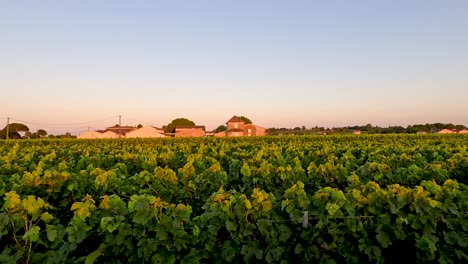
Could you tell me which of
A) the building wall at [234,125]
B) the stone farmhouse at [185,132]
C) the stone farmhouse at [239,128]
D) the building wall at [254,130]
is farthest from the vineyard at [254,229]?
the building wall at [254,130]

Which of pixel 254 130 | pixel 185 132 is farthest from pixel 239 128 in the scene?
pixel 185 132

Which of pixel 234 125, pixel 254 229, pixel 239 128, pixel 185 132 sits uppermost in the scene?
pixel 234 125

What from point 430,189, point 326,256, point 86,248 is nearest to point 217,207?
point 326,256

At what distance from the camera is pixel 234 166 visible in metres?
8.02

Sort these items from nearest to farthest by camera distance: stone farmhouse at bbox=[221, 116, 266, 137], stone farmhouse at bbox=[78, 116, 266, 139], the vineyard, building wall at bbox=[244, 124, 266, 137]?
the vineyard → stone farmhouse at bbox=[78, 116, 266, 139] → stone farmhouse at bbox=[221, 116, 266, 137] → building wall at bbox=[244, 124, 266, 137]

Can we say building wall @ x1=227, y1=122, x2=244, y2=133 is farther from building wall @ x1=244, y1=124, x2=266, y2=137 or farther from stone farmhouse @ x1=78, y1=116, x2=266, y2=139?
building wall @ x1=244, y1=124, x2=266, y2=137

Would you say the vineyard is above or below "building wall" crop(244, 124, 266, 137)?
below

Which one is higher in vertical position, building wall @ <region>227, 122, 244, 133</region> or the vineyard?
building wall @ <region>227, 122, 244, 133</region>

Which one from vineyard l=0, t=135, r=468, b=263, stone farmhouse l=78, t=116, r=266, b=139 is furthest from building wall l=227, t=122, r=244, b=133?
vineyard l=0, t=135, r=468, b=263

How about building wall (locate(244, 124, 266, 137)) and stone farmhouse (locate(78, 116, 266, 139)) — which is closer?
stone farmhouse (locate(78, 116, 266, 139))

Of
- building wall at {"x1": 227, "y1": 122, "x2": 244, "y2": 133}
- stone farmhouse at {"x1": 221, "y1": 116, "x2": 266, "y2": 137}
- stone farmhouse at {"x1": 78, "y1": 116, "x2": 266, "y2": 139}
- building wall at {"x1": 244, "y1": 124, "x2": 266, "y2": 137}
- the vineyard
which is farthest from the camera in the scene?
building wall at {"x1": 244, "y1": 124, "x2": 266, "y2": 137}

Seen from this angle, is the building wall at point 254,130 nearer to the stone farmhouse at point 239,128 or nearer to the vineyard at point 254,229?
the stone farmhouse at point 239,128

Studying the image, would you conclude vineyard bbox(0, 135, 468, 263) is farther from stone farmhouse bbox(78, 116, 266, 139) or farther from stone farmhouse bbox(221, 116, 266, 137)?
stone farmhouse bbox(221, 116, 266, 137)

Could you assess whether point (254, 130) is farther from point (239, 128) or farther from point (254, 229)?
point (254, 229)
